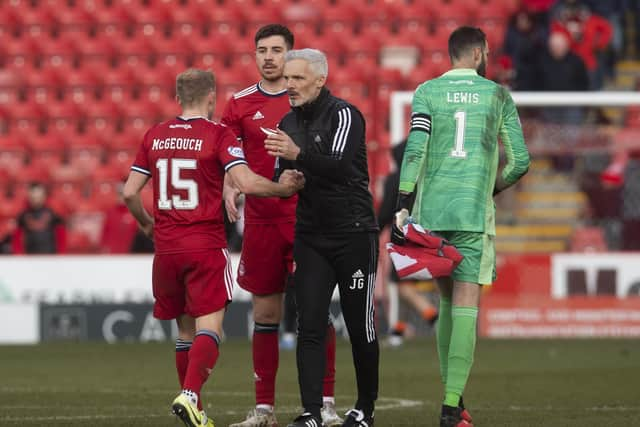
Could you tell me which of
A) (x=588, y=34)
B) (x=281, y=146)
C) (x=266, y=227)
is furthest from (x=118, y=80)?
(x=281, y=146)

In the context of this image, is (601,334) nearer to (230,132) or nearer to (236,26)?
(236,26)

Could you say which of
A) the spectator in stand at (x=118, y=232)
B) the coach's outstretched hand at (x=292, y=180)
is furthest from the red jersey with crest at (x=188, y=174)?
the spectator in stand at (x=118, y=232)

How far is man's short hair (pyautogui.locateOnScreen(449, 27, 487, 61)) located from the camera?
24.7 ft

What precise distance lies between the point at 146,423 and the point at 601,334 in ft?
32.8

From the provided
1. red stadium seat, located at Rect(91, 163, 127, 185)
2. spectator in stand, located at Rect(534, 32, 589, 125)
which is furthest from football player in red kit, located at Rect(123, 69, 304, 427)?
red stadium seat, located at Rect(91, 163, 127, 185)

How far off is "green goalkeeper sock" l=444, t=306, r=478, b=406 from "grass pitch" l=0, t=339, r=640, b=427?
69cm

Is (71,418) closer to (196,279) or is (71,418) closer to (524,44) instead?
(196,279)

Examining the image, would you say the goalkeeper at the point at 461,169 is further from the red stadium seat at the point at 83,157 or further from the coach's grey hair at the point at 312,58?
the red stadium seat at the point at 83,157

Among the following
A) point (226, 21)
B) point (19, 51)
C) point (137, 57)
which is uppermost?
point (226, 21)

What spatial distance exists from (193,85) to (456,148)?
56.7 inches

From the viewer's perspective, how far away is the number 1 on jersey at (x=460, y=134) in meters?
7.44

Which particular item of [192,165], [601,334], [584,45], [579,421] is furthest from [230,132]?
[584,45]

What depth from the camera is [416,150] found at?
289 inches

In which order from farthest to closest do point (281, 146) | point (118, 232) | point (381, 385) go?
point (118, 232) → point (381, 385) → point (281, 146)
